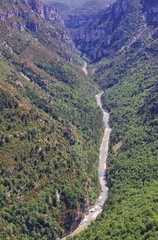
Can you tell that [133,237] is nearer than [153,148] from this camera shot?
Yes

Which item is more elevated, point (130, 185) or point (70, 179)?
point (70, 179)

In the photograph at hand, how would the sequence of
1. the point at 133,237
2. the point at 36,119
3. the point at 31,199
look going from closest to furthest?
the point at 133,237 < the point at 31,199 < the point at 36,119

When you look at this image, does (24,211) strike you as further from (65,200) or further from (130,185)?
(130,185)

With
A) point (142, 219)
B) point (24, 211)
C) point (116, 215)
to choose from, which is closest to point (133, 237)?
point (142, 219)

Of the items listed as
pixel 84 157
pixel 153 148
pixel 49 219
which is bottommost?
pixel 153 148

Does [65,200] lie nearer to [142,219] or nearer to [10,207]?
[10,207]

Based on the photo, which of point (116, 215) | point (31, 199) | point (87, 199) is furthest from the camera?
point (87, 199)

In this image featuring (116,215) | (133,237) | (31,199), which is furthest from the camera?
(31,199)

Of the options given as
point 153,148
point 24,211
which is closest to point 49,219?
point 24,211

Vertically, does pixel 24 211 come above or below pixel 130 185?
above
